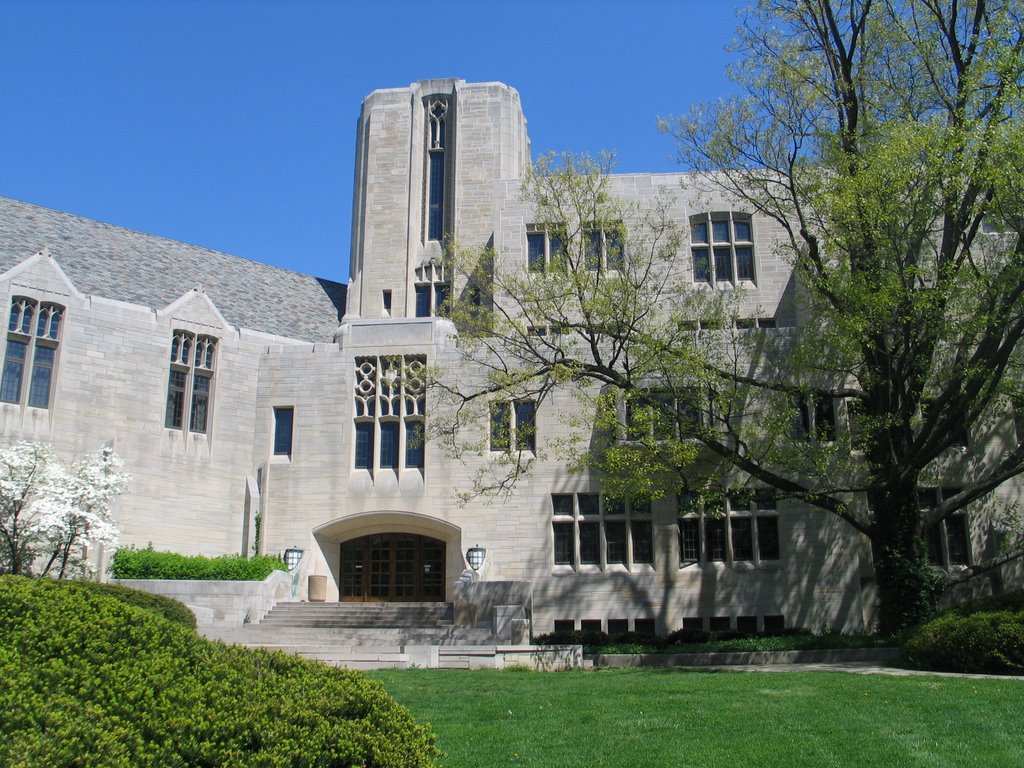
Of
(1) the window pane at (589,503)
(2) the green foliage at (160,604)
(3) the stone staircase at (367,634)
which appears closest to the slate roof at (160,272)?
(3) the stone staircase at (367,634)

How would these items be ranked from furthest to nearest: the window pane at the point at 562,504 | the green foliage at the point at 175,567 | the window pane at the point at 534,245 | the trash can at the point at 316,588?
the window pane at the point at 534,245 < the trash can at the point at 316,588 < the window pane at the point at 562,504 < the green foliage at the point at 175,567

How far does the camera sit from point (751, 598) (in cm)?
2434

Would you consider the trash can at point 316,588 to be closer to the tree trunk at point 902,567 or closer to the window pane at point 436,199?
the window pane at point 436,199

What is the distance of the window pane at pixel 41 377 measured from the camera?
2430 cm

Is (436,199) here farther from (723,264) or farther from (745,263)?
(745,263)

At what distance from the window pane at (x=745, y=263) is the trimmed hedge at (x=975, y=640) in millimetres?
15593

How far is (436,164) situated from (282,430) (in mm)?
12873

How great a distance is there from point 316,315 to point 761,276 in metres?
15.3

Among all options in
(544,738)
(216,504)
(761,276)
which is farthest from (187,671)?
(761,276)

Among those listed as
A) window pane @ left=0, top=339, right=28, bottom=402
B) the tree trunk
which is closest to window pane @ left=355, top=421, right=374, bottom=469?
window pane @ left=0, top=339, right=28, bottom=402

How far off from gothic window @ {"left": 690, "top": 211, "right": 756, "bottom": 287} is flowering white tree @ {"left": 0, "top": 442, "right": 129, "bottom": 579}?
59.1 feet

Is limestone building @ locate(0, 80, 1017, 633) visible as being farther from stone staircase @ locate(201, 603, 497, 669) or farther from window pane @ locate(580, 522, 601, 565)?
stone staircase @ locate(201, 603, 497, 669)

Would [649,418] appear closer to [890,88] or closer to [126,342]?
[890,88]

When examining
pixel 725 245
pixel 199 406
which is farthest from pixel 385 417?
pixel 725 245
